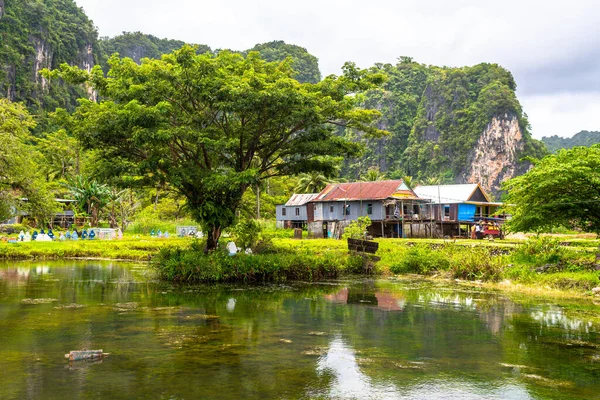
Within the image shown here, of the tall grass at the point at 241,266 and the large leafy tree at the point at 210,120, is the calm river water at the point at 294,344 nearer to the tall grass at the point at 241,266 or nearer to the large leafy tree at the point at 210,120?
the tall grass at the point at 241,266

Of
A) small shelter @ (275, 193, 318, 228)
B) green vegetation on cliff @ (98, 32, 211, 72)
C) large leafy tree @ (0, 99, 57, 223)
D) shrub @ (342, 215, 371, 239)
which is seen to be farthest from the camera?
green vegetation on cliff @ (98, 32, 211, 72)

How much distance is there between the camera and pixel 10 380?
26.2 feet

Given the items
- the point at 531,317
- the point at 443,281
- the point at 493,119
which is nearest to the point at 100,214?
the point at 443,281

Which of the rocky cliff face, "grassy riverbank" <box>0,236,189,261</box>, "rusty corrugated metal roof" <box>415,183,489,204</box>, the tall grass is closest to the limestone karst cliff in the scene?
the rocky cliff face

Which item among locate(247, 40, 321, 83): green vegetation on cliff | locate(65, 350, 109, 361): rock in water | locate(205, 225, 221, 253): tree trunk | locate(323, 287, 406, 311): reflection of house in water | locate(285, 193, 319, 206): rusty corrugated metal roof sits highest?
locate(247, 40, 321, 83): green vegetation on cliff

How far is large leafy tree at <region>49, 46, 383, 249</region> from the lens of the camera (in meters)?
19.7

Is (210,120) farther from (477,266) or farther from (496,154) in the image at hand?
(496,154)

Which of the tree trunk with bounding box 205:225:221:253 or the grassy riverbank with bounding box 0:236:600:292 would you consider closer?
the grassy riverbank with bounding box 0:236:600:292

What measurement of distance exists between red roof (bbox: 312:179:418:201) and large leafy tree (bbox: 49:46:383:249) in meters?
27.1

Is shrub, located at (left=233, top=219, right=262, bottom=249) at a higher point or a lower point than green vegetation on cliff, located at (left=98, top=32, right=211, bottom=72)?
lower

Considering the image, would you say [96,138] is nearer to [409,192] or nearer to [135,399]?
[135,399]

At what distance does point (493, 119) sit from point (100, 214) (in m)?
86.3

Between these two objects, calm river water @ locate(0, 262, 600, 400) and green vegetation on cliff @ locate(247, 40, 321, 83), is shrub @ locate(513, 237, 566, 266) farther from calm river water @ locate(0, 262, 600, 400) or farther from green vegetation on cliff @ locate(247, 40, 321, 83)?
green vegetation on cliff @ locate(247, 40, 321, 83)

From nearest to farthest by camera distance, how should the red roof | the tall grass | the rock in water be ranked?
1. the rock in water
2. the tall grass
3. the red roof
